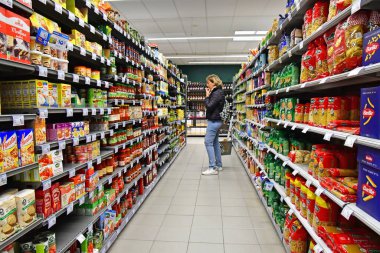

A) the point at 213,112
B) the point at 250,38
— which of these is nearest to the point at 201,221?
the point at 213,112

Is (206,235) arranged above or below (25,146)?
below

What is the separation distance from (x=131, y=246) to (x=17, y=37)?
2276 mm

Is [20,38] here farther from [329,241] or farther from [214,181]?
[214,181]

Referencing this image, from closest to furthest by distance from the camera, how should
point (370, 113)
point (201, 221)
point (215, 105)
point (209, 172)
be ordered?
point (370, 113), point (201, 221), point (215, 105), point (209, 172)

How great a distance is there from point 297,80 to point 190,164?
4.56m

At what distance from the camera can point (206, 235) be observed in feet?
10.4

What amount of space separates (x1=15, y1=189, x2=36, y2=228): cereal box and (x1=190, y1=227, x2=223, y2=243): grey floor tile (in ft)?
5.86

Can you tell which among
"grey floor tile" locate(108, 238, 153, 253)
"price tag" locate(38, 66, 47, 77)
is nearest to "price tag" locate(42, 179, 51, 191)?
"price tag" locate(38, 66, 47, 77)

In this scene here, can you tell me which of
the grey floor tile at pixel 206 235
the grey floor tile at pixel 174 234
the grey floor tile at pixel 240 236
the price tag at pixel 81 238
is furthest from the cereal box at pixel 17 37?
the grey floor tile at pixel 240 236

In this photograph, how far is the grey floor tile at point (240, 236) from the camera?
9.98 feet

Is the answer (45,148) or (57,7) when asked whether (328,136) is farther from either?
(57,7)

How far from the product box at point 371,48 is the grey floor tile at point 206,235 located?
2.34 metres

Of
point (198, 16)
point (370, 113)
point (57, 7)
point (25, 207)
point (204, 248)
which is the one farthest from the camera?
point (198, 16)

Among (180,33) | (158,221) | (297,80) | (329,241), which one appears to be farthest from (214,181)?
(180,33)
